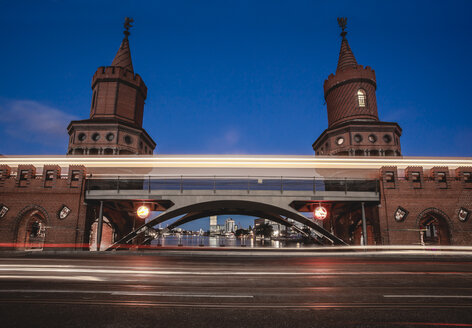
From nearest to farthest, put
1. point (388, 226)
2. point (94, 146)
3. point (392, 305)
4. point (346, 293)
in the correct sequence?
1. point (392, 305)
2. point (346, 293)
3. point (388, 226)
4. point (94, 146)

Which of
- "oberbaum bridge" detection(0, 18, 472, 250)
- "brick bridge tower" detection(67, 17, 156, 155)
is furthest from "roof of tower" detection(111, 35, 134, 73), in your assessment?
"oberbaum bridge" detection(0, 18, 472, 250)

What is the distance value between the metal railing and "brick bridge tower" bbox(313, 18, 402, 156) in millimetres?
14065

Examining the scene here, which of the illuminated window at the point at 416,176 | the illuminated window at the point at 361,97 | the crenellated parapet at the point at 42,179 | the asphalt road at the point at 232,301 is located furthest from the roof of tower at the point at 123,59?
the illuminated window at the point at 416,176

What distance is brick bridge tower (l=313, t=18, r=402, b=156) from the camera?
36.4 metres

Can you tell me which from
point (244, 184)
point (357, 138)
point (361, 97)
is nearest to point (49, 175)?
point (244, 184)

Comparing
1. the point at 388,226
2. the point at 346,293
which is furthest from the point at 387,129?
the point at 346,293

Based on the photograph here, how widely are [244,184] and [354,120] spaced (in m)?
23.1

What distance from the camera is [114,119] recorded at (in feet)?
122

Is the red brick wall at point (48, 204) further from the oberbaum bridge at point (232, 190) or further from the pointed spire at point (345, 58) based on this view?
the pointed spire at point (345, 58)

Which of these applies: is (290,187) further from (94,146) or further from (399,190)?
(94,146)

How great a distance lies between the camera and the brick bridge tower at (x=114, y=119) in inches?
1422

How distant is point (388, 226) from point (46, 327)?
2344 cm

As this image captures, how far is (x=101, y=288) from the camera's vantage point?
652 cm

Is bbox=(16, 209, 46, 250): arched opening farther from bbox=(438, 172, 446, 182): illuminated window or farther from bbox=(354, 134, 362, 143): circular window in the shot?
bbox=(354, 134, 362, 143): circular window
